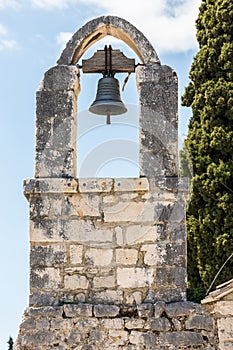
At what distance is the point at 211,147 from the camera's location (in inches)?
450

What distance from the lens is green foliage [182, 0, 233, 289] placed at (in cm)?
1099

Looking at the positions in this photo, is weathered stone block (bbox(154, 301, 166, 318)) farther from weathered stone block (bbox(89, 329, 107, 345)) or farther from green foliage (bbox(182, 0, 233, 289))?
green foliage (bbox(182, 0, 233, 289))

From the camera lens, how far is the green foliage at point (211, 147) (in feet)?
36.1

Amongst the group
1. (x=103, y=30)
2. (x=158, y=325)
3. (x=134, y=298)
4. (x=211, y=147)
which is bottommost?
(x=158, y=325)

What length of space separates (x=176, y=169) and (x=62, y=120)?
3.44ft

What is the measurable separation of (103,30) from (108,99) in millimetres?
604

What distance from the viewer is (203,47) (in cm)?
1212

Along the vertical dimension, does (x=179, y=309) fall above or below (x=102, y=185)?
below

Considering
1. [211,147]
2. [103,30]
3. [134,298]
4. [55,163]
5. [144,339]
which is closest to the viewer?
[144,339]

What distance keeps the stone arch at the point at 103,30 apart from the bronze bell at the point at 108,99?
0.32 meters

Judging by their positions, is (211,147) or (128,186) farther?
(211,147)

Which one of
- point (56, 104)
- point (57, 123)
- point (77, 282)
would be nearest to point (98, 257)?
point (77, 282)

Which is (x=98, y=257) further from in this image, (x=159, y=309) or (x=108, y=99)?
(x=108, y=99)

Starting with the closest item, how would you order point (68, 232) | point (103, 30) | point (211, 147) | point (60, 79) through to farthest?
point (68, 232)
point (60, 79)
point (103, 30)
point (211, 147)
